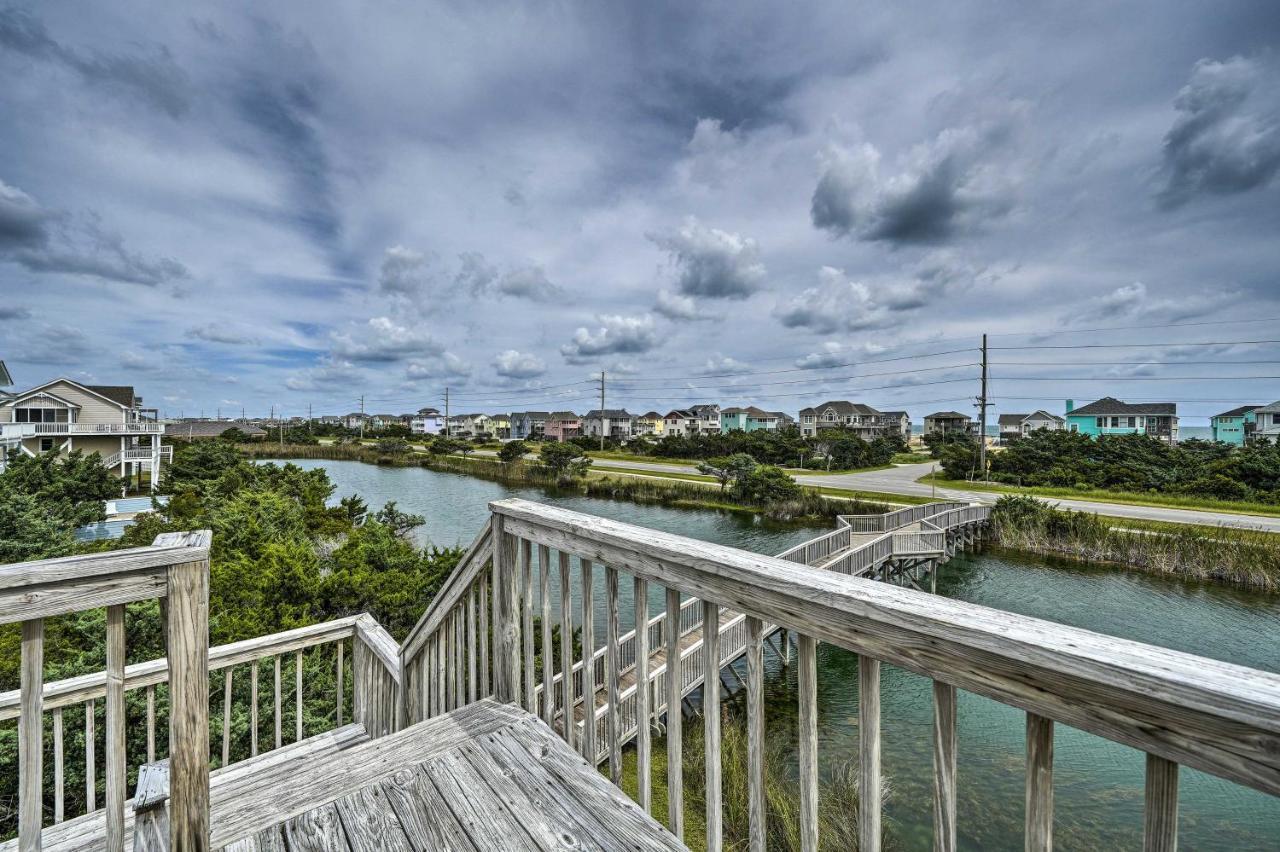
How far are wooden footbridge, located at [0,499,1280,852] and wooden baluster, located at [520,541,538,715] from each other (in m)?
0.01

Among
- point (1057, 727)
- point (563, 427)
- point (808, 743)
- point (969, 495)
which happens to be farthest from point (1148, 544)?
point (563, 427)

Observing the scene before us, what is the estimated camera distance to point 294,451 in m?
52.9

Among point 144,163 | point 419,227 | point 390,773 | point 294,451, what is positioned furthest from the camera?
point 294,451

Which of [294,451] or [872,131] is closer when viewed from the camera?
[872,131]

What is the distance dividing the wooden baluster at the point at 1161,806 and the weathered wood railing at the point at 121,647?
6.18ft

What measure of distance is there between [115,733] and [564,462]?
31.8 m

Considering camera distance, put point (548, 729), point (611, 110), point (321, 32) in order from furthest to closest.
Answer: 1. point (611, 110)
2. point (321, 32)
3. point (548, 729)

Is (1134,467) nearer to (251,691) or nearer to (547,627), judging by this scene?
(547,627)

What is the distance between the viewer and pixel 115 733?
1.29 metres

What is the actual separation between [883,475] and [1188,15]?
28.3 meters

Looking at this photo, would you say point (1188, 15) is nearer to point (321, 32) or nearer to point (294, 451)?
point (321, 32)

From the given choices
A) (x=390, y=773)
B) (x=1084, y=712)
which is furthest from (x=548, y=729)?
(x=1084, y=712)

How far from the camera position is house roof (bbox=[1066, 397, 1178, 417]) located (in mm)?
52281

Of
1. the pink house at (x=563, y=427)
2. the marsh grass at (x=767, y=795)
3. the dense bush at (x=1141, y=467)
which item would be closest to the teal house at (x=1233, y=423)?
the dense bush at (x=1141, y=467)
